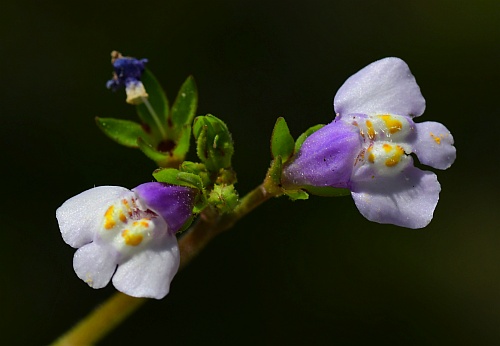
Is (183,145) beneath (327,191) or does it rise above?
above

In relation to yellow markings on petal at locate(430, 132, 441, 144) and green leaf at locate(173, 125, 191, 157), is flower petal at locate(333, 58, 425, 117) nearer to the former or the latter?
yellow markings on petal at locate(430, 132, 441, 144)

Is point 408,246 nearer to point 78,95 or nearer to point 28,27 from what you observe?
point 78,95

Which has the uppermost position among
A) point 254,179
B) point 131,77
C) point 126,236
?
point 131,77

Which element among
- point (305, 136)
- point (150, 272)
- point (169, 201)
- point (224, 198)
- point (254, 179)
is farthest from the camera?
point (254, 179)

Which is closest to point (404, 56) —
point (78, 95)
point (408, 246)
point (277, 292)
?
point (408, 246)

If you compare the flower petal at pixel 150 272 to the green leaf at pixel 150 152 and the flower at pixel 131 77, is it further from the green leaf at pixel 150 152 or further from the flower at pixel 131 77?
the flower at pixel 131 77

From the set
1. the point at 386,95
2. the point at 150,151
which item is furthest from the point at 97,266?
the point at 386,95

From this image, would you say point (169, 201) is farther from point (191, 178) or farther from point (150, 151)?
point (150, 151)

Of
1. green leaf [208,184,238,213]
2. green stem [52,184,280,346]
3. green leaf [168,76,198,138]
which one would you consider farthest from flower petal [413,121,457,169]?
green leaf [168,76,198,138]
